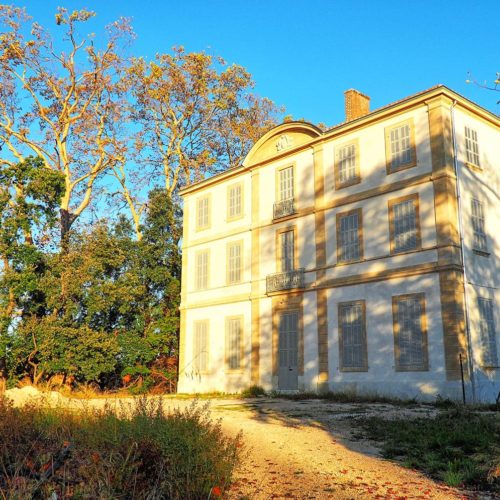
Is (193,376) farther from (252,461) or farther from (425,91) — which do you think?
(252,461)

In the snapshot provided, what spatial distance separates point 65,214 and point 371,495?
25.8 meters

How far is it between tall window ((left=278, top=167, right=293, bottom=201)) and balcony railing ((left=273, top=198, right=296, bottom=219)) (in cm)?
22

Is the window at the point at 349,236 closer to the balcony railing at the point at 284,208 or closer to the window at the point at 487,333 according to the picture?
the balcony railing at the point at 284,208

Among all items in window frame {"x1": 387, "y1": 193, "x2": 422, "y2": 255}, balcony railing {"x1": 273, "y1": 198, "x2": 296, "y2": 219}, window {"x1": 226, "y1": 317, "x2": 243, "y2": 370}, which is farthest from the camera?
window {"x1": 226, "y1": 317, "x2": 243, "y2": 370}

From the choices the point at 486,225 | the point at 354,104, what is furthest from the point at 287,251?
the point at 486,225

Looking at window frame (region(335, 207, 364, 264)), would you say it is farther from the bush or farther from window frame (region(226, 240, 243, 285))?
the bush

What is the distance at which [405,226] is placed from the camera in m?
19.0

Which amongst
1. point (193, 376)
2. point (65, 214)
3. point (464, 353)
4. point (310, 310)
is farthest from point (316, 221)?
point (65, 214)

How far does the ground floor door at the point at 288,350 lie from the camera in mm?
21562

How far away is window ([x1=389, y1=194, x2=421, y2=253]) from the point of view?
1872 cm

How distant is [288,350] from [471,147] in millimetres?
9397

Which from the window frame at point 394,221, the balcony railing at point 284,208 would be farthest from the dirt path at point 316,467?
the balcony railing at point 284,208

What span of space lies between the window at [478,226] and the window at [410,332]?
2674 mm

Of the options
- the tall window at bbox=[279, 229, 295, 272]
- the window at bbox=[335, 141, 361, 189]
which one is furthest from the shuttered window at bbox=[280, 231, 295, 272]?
the window at bbox=[335, 141, 361, 189]
